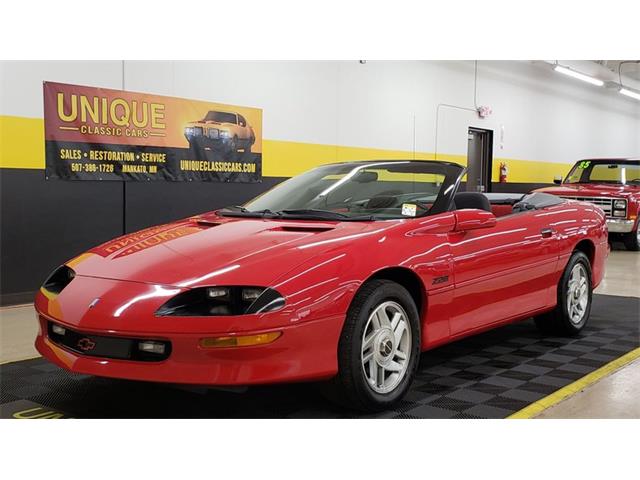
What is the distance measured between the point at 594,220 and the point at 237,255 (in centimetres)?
317

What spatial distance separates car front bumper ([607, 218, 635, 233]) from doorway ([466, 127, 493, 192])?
2.78 meters

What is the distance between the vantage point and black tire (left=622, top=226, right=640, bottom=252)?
1112 cm

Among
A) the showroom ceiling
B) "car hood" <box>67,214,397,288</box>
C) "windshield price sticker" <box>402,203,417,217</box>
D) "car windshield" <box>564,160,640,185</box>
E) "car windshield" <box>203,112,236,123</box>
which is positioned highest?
the showroom ceiling

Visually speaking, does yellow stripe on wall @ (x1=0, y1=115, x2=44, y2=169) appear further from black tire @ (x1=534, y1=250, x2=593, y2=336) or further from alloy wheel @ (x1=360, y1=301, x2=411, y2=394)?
black tire @ (x1=534, y1=250, x2=593, y2=336)

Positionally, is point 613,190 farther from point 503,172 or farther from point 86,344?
point 86,344

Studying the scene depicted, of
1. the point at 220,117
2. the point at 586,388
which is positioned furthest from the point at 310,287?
the point at 220,117

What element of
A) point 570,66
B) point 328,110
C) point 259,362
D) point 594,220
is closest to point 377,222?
point 259,362

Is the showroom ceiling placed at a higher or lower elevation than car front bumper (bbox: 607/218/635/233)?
higher

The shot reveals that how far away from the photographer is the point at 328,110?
30.5 feet

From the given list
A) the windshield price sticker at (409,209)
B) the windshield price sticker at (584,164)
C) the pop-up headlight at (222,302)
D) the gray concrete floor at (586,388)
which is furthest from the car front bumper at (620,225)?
the pop-up headlight at (222,302)

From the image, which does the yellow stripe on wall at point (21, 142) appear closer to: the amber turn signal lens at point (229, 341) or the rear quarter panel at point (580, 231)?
the amber turn signal lens at point (229, 341)

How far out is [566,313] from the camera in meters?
4.64

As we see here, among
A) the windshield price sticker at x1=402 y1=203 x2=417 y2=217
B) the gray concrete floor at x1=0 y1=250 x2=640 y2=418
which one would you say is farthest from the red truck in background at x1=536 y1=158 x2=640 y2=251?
the windshield price sticker at x1=402 y1=203 x2=417 y2=217
